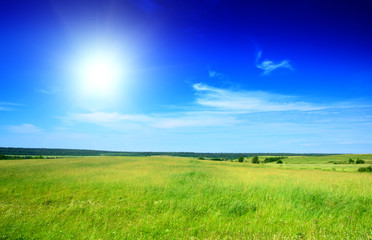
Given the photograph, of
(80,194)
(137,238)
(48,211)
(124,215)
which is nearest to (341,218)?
(137,238)

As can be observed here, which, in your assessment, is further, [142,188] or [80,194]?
[142,188]

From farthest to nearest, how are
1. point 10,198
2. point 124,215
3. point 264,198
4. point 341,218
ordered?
point 10,198 < point 264,198 < point 124,215 < point 341,218

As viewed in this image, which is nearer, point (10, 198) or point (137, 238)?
point (137, 238)

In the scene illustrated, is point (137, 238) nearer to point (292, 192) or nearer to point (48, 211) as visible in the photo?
point (48, 211)

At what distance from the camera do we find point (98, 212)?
9156 mm

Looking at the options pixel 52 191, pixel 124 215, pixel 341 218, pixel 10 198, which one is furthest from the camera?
pixel 52 191

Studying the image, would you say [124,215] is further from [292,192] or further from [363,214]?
[363,214]

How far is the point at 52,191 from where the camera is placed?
1409 centimetres

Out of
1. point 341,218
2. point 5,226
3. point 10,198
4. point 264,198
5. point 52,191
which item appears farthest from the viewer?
point 52,191

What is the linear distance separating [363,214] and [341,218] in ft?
6.36

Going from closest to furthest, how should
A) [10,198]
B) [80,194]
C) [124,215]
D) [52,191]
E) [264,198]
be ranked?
[124,215], [264,198], [10,198], [80,194], [52,191]

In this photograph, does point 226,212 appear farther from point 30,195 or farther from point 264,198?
point 30,195

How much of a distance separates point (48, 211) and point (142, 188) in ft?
20.4

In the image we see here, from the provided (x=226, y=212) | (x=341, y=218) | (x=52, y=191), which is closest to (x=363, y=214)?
(x=341, y=218)
